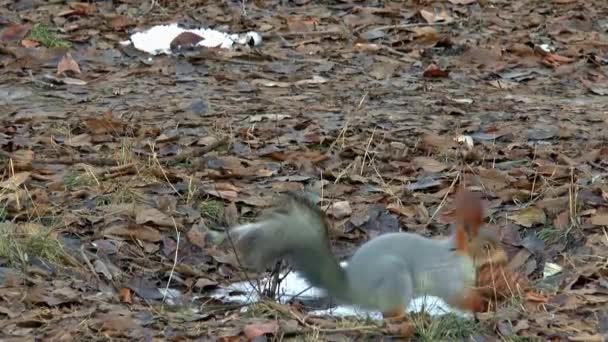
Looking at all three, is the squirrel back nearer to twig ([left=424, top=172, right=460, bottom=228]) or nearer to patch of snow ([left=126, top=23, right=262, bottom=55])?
twig ([left=424, top=172, right=460, bottom=228])

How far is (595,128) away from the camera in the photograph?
6066 mm

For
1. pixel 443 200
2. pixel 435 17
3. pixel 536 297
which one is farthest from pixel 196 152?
pixel 435 17

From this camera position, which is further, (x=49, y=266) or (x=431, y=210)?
(x=431, y=210)

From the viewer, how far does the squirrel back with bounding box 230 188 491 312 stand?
12.9 feet

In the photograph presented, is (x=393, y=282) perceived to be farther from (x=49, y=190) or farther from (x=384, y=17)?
(x=384, y=17)

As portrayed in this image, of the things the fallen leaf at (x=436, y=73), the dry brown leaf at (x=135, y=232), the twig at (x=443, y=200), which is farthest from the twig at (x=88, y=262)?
the fallen leaf at (x=436, y=73)

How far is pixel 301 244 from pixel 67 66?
354 cm

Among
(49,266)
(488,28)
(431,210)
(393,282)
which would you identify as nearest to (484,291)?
(393,282)

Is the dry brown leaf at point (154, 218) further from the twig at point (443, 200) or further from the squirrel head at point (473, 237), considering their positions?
the squirrel head at point (473, 237)

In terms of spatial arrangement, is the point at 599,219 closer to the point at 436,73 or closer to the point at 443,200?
the point at 443,200

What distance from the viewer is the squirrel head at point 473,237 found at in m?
4.04

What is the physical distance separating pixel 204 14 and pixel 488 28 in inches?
71.4

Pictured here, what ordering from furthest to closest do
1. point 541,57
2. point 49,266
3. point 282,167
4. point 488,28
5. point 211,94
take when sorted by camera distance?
point 488,28 → point 541,57 → point 211,94 → point 282,167 → point 49,266

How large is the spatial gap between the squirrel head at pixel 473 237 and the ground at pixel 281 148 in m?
0.20
